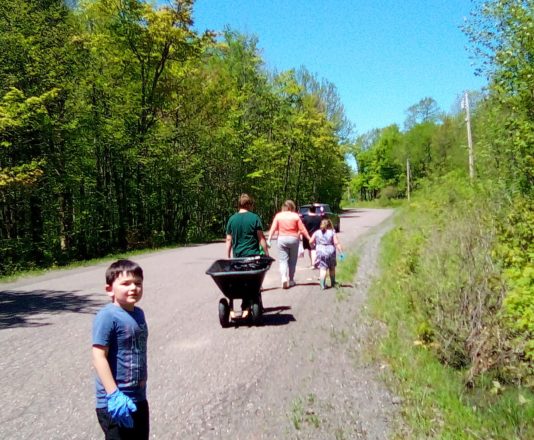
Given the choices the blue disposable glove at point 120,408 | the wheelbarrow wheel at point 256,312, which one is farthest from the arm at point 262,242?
the blue disposable glove at point 120,408

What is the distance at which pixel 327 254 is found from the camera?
33.5 feet

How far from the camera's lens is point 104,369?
2.53m

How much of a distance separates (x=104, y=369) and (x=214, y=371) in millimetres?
3001

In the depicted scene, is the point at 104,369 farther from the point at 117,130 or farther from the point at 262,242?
the point at 117,130

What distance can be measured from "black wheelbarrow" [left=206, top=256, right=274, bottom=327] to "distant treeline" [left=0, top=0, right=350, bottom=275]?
31.4 ft

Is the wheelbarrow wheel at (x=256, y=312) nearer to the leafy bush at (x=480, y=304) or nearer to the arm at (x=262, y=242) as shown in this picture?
the arm at (x=262, y=242)

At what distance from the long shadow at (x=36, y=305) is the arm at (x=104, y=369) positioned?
6.09m

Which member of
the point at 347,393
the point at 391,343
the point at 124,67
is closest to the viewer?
the point at 347,393

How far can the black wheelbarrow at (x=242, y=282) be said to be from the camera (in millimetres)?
6723

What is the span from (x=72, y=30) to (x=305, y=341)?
19689 mm

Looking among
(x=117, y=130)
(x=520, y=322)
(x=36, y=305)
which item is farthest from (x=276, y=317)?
(x=117, y=130)

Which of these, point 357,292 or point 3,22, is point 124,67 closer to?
point 3,22

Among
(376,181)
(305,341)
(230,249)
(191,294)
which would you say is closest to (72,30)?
(191,294)

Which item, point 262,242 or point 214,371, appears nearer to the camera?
point 214,371
